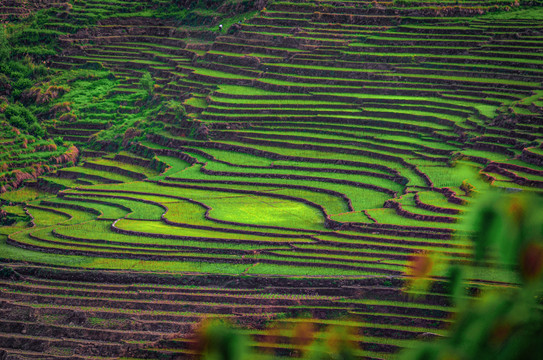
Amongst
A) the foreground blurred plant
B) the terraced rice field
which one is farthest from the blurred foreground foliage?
the terraced rice field

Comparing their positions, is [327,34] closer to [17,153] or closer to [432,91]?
[432,91]

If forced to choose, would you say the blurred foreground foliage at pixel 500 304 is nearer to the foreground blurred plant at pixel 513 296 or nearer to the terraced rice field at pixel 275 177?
the foreground blurred plant at pixel 513 296

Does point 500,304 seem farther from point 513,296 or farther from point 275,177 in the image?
point 275,177

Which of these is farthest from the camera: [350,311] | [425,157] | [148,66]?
[148,66]

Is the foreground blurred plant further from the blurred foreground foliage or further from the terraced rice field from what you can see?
the terraced rice field

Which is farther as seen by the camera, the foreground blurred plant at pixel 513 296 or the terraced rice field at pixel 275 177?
the terraced rice field at pixel 275 177

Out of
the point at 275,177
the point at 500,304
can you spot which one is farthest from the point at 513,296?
the point at 275,177

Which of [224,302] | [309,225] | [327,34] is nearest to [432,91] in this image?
[327,34]

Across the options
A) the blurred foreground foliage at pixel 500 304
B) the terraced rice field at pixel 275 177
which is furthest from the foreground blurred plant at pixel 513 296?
the terraced rice field at pixel 275 177
